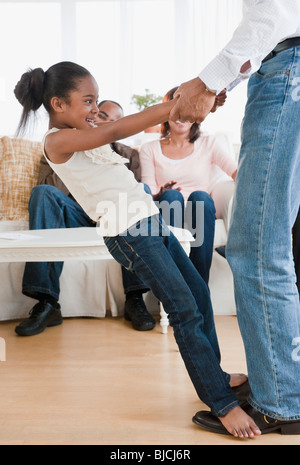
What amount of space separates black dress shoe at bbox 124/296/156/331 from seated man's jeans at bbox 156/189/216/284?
289 millimetres

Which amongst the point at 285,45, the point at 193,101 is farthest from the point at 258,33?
the point at 193,101

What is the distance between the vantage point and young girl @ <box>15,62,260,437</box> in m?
1.18

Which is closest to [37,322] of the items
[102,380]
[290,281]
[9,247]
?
[9,247]

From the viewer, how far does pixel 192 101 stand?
1.12m

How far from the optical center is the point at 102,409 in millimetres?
1369

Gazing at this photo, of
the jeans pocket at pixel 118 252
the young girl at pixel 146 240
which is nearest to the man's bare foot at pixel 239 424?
the young girl at pixel 146 240

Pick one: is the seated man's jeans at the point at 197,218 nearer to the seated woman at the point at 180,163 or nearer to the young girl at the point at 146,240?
the seated woman at the point at 180,163

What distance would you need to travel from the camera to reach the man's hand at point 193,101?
1.11 metres

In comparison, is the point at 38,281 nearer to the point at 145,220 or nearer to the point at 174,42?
the point at 145,220

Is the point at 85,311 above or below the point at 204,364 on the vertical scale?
below

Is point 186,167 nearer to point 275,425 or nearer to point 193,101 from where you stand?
point 193,101

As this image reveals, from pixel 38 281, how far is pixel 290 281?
1.34 metres

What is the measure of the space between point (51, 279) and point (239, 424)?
1295 millimetres

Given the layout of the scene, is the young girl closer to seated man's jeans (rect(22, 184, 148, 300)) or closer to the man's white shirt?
the man's white shirt
